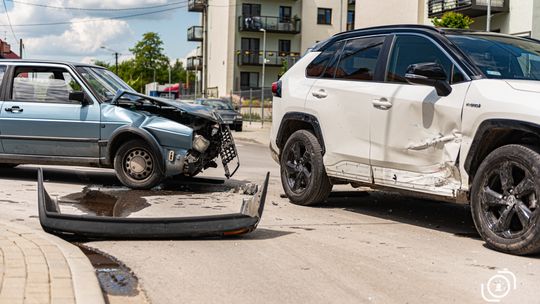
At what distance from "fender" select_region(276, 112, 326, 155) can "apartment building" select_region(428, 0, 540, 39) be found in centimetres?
2177

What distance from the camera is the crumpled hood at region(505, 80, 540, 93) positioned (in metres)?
5.91

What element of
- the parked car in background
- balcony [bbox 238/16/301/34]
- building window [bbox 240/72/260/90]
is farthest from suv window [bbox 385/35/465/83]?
building window [bbox 240/72/260/90]

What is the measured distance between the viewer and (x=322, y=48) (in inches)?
343

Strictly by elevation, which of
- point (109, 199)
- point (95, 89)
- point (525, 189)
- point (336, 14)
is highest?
point (336, 14)

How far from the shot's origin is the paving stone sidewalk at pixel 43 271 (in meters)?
4.36

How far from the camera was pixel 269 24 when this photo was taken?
65625 mm

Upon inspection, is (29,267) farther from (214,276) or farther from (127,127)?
(127,127)

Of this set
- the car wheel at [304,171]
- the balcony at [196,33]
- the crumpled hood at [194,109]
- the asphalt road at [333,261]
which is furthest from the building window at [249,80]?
the asphalt road at [333,261]

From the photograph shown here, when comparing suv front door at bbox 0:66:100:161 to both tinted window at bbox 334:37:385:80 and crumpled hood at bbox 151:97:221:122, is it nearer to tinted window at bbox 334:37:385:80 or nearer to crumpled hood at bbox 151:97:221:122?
crumpled hood at bbox 151:97:221:122

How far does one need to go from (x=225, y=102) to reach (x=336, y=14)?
3454cm

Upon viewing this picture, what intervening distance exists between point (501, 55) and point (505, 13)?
27146 millimetres

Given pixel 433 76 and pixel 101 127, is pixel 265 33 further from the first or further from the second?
pixel 433 76

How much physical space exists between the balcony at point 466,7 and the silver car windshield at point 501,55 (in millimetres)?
26549

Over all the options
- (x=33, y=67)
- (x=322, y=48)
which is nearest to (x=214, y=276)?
(x=322, y=48)
